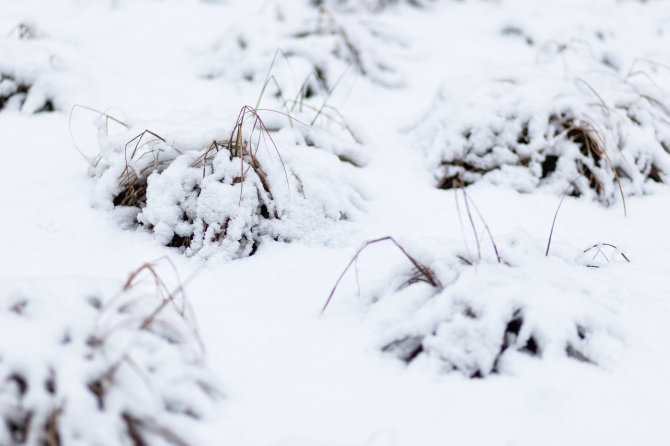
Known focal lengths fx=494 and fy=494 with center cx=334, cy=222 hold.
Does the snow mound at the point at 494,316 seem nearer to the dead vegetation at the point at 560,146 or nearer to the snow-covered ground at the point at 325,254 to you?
the snow-covered ground at the point at 325,254

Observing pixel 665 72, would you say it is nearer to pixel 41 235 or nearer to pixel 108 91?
pixel 108 91

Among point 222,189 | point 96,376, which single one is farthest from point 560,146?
point 96,376

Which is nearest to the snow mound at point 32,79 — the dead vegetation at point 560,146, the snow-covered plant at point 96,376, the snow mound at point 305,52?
the snow mound at point 305,52

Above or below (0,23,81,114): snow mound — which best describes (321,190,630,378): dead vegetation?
below

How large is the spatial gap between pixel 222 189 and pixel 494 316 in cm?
111

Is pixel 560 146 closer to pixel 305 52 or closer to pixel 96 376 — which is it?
pixel 305 52

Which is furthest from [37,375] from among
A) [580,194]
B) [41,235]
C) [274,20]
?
[274,20]

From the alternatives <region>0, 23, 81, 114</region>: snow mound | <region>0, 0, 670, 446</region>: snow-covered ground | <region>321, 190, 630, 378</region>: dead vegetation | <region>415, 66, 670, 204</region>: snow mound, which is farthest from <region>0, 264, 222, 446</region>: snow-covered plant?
<region>0, 23, 81, 114</region>: snow mound

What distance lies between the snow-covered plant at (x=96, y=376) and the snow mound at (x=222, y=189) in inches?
24.5

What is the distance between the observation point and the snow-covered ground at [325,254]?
123 centimetres

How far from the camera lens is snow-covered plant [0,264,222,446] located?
1033mm

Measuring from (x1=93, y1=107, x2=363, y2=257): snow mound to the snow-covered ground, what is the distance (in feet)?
0.04

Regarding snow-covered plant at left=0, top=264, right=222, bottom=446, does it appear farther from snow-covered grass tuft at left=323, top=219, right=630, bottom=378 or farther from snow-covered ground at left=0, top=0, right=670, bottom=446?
snow-covered grass tuft at left=323, top=219, right=630, bottom=378

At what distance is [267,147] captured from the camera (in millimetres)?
2148
